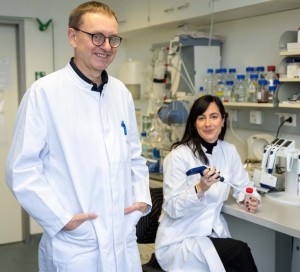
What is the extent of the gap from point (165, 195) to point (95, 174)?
73cm

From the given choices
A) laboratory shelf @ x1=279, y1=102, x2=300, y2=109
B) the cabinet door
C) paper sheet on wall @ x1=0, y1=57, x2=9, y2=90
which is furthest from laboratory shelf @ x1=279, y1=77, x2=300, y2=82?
paper sheet on wall @ x1=0, y1=57, x2=9, y2=90

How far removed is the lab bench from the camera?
6.25 feet

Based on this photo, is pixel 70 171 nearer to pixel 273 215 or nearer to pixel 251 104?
A: pixel 273 215

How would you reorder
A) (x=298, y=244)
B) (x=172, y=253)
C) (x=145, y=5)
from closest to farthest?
(x=172, y=253) → (x=298, y=244) → (x=145, y=5)

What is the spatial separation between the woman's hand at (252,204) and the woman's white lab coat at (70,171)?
0.76m

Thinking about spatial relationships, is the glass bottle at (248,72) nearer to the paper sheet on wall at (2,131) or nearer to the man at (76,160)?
the man at (76,160)

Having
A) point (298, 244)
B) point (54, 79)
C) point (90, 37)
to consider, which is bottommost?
point (298, 244)

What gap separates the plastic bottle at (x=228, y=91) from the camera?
2.81m

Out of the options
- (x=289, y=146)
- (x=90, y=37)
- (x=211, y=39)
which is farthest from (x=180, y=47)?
(x=90, y=37)

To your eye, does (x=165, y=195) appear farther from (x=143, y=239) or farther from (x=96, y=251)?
(x=96, y=251)

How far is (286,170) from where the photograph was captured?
225 centimetres

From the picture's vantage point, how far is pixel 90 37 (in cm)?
142

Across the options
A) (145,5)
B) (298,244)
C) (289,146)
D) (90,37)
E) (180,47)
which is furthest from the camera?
(145,5)

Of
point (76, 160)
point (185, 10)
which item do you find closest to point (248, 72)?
point (185, 10)
